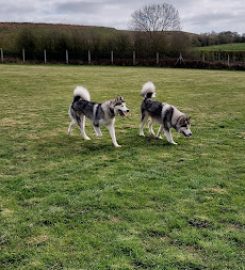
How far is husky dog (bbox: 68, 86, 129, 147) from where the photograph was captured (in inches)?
308

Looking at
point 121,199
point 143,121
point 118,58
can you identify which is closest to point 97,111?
point 143,121

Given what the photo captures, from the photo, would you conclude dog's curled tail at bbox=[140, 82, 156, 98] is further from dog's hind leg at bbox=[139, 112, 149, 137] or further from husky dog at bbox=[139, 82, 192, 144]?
dog's hind leg at bbox=[139, 112, 149, 137]

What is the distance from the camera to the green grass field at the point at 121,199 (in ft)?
12.6

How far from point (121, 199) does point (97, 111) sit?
3.23 m

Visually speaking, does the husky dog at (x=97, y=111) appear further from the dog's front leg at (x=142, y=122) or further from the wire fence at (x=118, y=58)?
the wire fence at (x=118, y=58)

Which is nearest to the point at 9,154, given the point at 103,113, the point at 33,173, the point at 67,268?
the point at 33,173

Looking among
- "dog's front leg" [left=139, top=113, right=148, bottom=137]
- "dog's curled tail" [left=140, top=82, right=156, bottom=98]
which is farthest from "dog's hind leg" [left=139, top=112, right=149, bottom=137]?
"dog's curled tail" [left=140, top=82, right=156, bottom=98]

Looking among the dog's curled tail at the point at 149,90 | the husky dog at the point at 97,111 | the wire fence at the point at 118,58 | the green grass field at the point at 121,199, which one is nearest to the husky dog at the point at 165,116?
the dog's curled tail at the point at 149,90

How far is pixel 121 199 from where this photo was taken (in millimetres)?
5137

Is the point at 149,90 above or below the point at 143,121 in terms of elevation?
above

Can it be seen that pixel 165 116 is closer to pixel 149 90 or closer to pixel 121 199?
pixel 149 90

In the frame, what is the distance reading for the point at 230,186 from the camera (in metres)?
5.68

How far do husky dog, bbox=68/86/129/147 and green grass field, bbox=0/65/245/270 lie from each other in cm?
32

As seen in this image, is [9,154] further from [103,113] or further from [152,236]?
[152,236]
